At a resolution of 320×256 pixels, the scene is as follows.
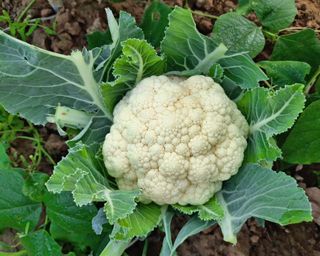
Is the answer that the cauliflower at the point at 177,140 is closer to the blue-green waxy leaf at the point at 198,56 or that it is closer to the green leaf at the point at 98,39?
the blue-green waxy leaf at the point at 198,56

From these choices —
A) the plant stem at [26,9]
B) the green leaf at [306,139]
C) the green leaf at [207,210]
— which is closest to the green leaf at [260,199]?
the green leaf at [207,210]

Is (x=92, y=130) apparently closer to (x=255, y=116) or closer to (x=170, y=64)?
(x=170, y=64)

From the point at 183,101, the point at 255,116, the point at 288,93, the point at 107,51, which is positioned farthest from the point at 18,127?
the point at 288,93

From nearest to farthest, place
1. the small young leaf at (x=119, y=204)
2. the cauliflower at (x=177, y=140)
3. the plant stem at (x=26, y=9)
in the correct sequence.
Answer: the small young leaf at (x=119, y=204) → the cauliflower at (x=177, y=140) → the plant stem at (x=26, y=9)

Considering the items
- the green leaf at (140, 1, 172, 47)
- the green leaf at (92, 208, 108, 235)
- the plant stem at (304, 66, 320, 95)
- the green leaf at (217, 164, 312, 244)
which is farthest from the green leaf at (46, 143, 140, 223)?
the plant stem at (304, 66, 320, 95)

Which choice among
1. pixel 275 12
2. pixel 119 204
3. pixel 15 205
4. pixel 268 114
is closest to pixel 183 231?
pixel 119 204

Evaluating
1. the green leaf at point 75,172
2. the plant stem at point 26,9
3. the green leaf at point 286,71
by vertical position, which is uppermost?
the plant stem at point 26,9

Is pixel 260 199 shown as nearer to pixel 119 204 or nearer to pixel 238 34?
pixel 119 204

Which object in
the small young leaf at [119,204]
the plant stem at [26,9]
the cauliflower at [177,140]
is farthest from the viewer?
the plant stem at [26,9]
